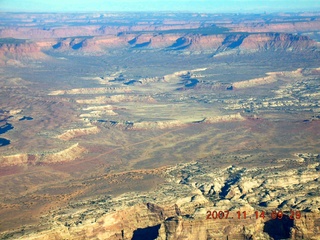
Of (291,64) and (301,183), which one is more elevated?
(291,64)

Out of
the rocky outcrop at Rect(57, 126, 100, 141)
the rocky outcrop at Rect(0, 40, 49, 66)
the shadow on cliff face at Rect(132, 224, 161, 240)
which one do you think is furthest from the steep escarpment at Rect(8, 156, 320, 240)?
the rocky outcrop at Rect(0, 40, 49, 66)

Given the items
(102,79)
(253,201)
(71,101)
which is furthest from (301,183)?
(102,79)

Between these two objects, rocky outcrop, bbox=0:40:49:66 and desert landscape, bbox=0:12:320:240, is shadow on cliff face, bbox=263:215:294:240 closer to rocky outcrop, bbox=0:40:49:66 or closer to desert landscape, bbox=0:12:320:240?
desert landscape, bbox=0:12:320:240

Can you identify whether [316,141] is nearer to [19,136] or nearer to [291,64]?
[19,136]
